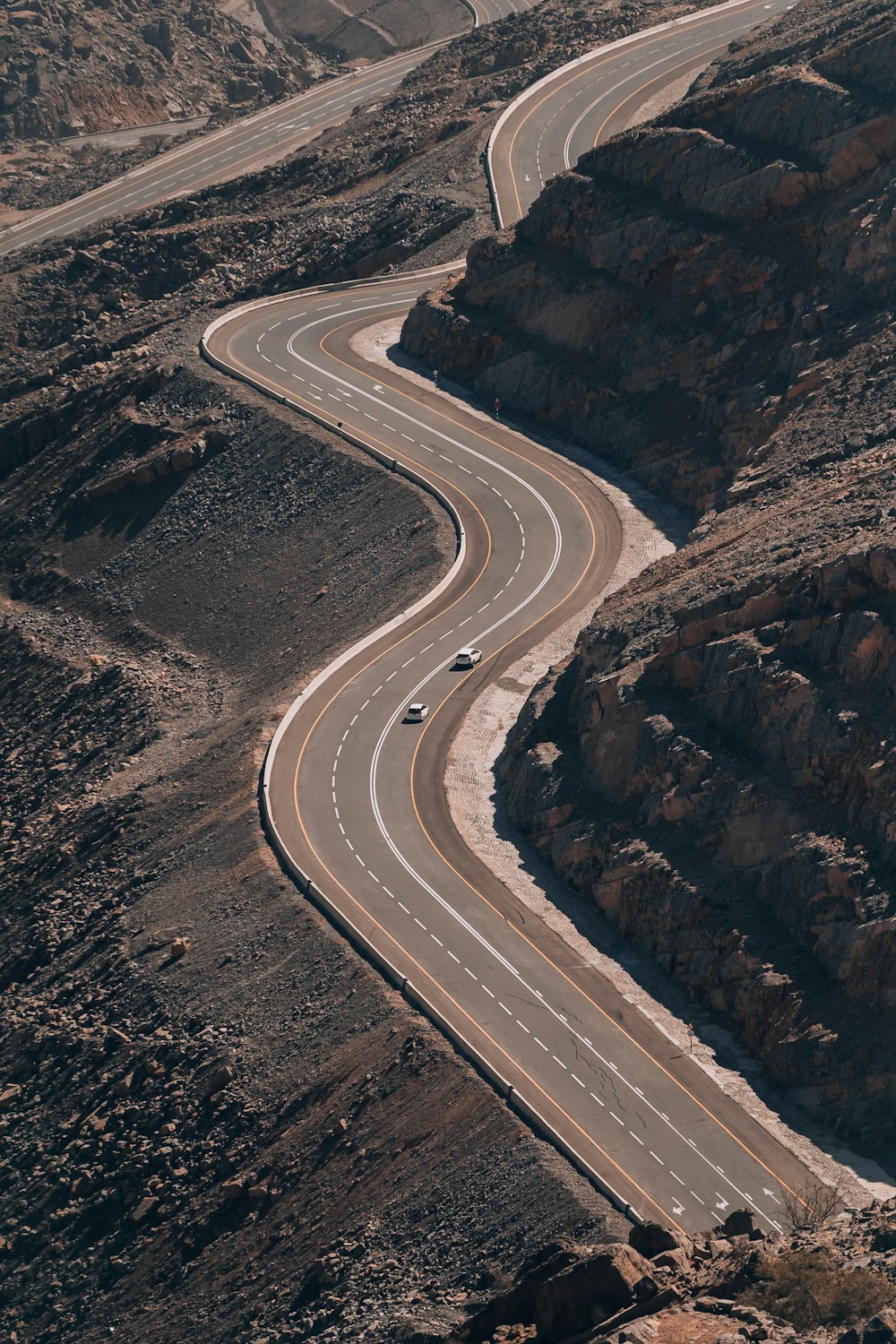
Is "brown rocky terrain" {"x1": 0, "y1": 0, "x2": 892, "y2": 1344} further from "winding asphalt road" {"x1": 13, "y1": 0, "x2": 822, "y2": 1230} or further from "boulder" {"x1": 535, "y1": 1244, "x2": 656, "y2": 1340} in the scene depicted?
"winding asphalt road" {"x1": 13, "y1": 0, "x2": 822, "y2": 1230}

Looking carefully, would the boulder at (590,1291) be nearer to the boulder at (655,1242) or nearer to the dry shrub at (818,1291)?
the boulder at (655,1242)

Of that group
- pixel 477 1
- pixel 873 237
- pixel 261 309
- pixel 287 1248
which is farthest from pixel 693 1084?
pixel 477 1

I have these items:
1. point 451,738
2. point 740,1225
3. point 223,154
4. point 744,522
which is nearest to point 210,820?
point 451,738

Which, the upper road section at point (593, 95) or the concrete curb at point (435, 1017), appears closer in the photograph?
the concrete curb at point (435, 1017)

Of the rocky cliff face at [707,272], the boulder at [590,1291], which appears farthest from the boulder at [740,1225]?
the rocky cliff face at [707,272]

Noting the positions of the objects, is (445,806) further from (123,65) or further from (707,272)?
(123,65)

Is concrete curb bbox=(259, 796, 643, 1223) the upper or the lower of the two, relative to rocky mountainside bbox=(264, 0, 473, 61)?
lower

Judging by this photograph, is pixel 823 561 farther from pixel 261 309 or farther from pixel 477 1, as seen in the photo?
pixel 477 1

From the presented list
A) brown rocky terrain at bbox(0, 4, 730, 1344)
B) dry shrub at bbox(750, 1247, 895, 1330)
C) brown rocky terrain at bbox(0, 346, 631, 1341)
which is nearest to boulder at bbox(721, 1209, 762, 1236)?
brown rocky terrain at bbox(0, 4, 730, 1344)
